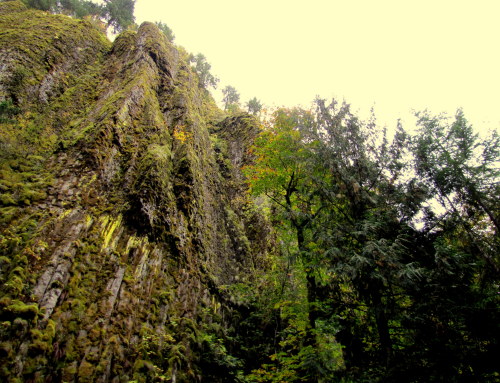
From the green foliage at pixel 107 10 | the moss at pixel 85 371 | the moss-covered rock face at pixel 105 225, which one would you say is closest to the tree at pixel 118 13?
the green foliage at pixel 107 10

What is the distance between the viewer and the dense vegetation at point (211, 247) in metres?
6.01

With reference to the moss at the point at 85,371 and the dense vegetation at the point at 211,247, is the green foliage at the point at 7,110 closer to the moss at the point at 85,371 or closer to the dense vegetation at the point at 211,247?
the dense vegetation at the point at 211,247

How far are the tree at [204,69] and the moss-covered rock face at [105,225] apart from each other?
809 inches

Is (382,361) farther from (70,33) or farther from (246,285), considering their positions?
(70,33)

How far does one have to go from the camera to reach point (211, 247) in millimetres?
12648

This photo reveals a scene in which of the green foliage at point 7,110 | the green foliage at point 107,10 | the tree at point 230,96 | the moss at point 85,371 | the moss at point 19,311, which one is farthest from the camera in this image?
the tree at point 230,96

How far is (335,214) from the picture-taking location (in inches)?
376

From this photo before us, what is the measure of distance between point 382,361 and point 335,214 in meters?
4.64

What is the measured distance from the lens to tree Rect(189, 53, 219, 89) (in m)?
36.6

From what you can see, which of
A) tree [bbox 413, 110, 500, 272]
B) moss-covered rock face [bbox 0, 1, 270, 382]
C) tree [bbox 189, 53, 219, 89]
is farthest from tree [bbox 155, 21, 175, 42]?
tree [bbox 413, 110, 500, 272]

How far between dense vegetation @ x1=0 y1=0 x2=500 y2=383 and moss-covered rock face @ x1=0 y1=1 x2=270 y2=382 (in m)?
0.06

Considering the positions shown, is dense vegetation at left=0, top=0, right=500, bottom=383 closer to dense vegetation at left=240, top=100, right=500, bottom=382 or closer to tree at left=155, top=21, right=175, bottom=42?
dense vegetation at left=240, top=100, right=500, bottom=382

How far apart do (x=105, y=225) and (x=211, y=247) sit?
17.9ft

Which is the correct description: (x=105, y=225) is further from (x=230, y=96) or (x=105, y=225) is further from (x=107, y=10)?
(x=230, y=96)
